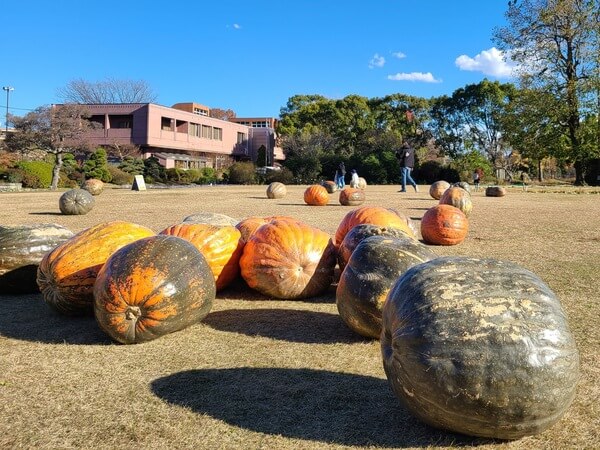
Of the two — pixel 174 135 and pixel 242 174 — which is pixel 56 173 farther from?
pixel 174 135

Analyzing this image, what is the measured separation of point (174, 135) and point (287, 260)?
57.2 metres

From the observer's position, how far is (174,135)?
5909 centimetres

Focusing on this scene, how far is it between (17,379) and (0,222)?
10.2m

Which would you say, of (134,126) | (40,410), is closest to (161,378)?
(40,410)

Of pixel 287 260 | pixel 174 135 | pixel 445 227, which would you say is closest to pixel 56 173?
pixel 174 135

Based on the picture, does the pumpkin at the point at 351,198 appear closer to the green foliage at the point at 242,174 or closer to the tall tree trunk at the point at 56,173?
the tall tree trunk at the point at 56,173

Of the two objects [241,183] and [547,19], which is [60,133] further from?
[547,19]

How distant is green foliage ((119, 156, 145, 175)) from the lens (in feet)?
148

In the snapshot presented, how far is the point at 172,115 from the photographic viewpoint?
58.7 metres

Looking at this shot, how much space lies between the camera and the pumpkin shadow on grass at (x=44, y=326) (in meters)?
4.04

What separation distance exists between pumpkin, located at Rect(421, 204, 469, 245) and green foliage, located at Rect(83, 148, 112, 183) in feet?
116

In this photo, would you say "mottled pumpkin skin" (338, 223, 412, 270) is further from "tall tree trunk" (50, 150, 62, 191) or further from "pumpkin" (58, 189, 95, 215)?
"tall tree trunk" (50, 150, 62, 191)

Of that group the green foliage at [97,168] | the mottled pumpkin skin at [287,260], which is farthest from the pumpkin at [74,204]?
the green foliage at [97,168]

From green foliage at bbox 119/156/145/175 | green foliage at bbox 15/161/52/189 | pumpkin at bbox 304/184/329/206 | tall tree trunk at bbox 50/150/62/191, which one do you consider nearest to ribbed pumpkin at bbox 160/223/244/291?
pumpkin at bbox 304/184/329/206
